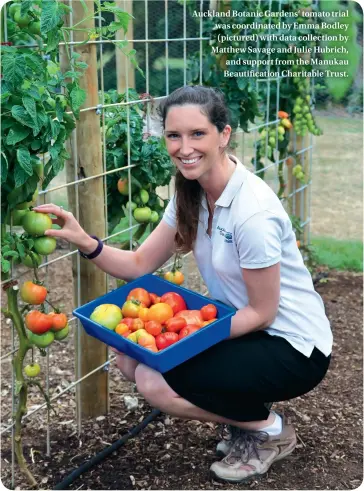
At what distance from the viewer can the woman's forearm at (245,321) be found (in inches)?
77.0

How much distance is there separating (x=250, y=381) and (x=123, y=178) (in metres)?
0.83

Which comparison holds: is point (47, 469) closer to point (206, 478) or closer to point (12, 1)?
point (206, 478)

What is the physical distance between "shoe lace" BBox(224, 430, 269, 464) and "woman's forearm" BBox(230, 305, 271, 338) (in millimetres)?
380

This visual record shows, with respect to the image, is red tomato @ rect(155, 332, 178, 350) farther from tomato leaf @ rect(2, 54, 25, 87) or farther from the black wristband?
tomato leaf @ rect(2, 54, 25, 87)

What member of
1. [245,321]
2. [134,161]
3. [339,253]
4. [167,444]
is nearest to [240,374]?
[245,321]

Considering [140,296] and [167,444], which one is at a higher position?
[140,296]

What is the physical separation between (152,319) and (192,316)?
0.36 feet

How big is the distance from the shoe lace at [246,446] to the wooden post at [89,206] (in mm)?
523

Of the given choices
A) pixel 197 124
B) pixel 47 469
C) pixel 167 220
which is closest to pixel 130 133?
pixel 167 220

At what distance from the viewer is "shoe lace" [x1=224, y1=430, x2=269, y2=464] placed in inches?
84.4

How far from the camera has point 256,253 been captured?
189 centimetres

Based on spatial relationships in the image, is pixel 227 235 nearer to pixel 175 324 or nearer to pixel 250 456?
pixel 175 324

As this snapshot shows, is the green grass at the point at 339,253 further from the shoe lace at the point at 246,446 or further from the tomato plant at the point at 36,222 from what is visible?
the tomato plant at the point at 36,222

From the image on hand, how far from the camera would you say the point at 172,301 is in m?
2.00
